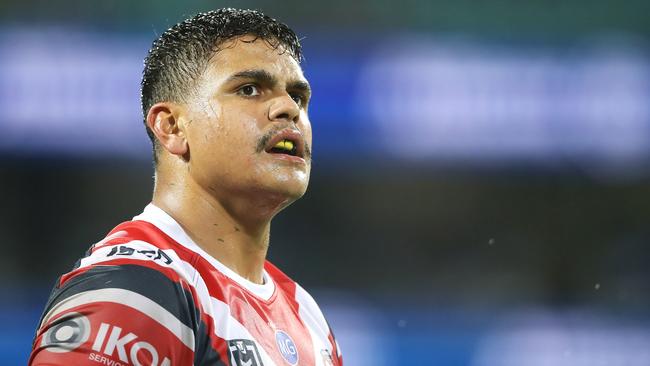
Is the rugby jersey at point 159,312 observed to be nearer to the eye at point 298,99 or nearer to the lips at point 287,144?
the lips at point 287,144

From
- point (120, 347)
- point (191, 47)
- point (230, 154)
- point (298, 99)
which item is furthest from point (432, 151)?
point (120, 347)

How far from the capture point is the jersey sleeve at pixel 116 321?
Result: 2121 millimetres

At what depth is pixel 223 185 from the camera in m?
2.77

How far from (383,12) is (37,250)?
438 centimetres

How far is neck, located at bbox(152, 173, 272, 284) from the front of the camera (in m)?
2.78

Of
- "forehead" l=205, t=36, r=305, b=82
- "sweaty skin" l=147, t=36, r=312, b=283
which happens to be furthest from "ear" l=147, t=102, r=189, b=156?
"forehead" l=205, t=36, r=305, b=82

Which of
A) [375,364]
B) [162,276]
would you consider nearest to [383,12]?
[375,364]

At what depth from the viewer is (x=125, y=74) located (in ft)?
28.2

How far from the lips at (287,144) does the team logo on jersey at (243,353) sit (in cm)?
57

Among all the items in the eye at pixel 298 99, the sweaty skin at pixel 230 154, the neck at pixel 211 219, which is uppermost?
the eye at pixel 298 99

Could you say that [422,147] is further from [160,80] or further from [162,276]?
[162,276]

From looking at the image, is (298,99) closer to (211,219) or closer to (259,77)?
(259,77)

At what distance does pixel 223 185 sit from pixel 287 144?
0.72ft

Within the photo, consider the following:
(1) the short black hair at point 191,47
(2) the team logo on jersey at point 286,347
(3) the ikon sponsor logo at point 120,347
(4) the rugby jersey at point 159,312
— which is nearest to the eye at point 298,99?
(1) the short black hair at point 191,47
